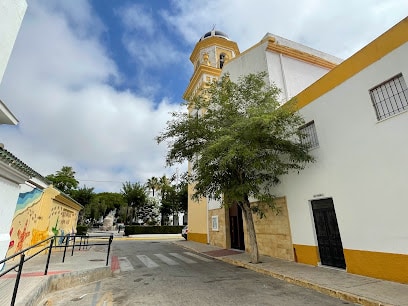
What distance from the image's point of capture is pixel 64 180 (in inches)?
1655

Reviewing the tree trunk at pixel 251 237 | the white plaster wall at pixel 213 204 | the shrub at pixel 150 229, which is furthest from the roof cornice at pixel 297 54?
the shrub at pixel 150 229

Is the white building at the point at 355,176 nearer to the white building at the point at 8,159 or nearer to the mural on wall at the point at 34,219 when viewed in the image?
the white building at the point at 8,159

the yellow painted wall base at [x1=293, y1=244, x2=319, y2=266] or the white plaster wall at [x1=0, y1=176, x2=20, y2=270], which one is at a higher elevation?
the white plaster wall at [x1=0, y1=176, x2=20, y2=270]

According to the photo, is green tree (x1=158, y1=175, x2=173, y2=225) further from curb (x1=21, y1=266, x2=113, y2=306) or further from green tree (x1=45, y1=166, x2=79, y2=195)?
curb (x1=21, y1=266, x2=113, y2=306)

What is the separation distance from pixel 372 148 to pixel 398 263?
9.97ft

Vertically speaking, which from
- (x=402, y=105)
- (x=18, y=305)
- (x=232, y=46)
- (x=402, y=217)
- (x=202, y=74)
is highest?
(x=232, y=46)

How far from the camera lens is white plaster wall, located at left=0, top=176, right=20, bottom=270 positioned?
5.66 m

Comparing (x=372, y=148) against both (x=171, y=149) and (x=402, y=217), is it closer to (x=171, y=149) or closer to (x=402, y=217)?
(x=402, y=217)

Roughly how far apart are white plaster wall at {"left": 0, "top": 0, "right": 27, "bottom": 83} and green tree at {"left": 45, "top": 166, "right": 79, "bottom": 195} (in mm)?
39735

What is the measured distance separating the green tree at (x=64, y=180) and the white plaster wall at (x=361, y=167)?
1758 inches

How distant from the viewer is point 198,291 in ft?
18.8

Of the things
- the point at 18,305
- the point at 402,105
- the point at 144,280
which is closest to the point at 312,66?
the point at 402,105

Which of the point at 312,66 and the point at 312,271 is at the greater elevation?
the point at 312,66

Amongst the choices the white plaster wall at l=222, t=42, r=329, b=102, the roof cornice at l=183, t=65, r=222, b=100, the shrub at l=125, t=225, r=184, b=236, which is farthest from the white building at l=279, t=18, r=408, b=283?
the shrub at l=125, t=225, r=184, b=236
